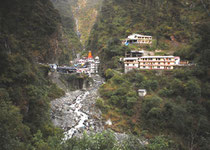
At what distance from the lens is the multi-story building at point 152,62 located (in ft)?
90.3

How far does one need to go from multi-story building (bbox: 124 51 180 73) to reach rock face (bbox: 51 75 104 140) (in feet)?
34.4

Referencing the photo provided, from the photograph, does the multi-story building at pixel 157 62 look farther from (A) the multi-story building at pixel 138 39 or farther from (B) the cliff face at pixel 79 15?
(B) the cliff face at pixel 79 15

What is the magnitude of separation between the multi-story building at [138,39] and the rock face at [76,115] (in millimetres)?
20237

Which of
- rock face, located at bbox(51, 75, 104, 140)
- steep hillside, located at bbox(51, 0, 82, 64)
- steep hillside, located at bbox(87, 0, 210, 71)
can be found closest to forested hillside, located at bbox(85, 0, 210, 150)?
steep hillside, located at bbox(87, 0, 210, 71)

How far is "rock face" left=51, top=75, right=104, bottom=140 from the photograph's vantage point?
18.6 m

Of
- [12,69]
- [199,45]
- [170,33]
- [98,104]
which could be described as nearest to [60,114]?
[98,104]

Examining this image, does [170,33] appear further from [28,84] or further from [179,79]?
[28,84]

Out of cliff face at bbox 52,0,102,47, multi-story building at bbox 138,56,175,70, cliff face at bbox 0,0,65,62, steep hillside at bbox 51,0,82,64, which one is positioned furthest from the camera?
cliff face at bbox 52,0,102,47

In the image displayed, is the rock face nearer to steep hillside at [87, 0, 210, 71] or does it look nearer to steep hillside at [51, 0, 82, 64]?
steep hillside at [87, 0, 210, 71]

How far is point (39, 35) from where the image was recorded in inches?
1316

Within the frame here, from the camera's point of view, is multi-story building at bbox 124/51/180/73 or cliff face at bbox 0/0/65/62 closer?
cliff face at bbox 0/0/65/62

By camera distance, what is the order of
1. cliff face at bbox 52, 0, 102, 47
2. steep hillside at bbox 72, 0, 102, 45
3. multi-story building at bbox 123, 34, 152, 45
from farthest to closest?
1. steep hillside at bbox 72, 0, 102, 45
2. cliff face at bbox 52, 0, 102, 47
3. multi-story building at bbox 123, 34, 152, 45

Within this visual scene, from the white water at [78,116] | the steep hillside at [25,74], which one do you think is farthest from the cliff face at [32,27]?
the white water at [78,116]

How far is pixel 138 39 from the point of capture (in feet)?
128
